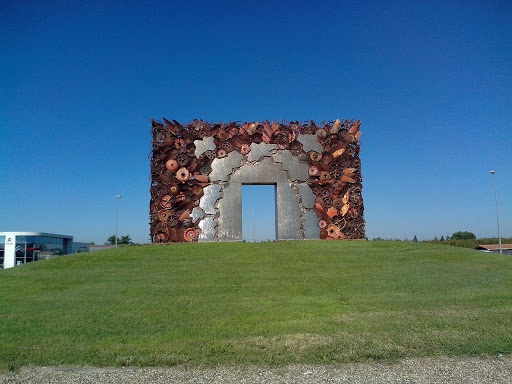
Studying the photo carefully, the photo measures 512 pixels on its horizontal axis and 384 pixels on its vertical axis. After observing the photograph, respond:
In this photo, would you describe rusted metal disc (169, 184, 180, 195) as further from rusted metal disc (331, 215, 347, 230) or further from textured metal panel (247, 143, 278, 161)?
rusted metal disc (331, 215, 347, 230)

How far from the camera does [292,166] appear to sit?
2094 cm

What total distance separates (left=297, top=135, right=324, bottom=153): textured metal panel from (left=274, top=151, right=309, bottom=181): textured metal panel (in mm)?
922

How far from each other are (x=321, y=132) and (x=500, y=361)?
16971 millimetres

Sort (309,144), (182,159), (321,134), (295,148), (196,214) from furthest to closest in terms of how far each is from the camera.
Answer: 1. (321,134)
2. (309,144)
3. (295,148)
4. (182,159)
5. (196,214)

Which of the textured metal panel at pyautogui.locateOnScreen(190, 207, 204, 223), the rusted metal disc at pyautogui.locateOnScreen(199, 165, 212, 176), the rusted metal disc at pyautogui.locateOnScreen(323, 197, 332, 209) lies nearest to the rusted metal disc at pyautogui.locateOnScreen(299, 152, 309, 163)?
the rusted metal disc at pyautogui.locateOnScreen(323, 197, 332, 209)

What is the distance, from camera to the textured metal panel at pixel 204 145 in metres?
20.8

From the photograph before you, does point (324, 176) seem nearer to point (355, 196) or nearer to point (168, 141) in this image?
point (355, 196)

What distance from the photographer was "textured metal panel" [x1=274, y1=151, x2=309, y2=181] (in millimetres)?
20891

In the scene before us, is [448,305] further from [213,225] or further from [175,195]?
[175,195]

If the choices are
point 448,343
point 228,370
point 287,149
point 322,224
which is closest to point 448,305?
point 448,343

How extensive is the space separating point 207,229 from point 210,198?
1.64 meters

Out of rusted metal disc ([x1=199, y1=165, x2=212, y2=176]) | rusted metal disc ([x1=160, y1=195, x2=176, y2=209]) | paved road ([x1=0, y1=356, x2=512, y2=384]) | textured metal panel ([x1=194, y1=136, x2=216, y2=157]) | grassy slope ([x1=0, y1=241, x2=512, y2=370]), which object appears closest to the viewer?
paved road ([x1=0, y1=356, x2=512, y2=384])

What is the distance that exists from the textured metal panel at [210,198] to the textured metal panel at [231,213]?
33 centimetres

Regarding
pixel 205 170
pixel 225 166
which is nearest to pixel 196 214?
pixel 205 170
